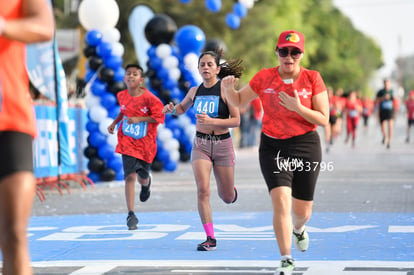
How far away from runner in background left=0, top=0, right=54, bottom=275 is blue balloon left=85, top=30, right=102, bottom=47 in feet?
38.1

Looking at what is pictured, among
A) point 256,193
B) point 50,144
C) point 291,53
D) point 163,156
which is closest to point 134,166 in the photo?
point 291,53

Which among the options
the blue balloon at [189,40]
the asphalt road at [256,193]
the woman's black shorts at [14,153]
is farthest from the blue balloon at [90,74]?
the woman's black shorts at [14,153]

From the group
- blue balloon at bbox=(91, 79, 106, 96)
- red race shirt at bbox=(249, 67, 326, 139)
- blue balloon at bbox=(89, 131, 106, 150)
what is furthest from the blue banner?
red race shirt at bbox=(249, 67, 326, 139)

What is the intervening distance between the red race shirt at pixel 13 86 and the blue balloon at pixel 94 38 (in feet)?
38.1

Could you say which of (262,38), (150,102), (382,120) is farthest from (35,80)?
(262,38)

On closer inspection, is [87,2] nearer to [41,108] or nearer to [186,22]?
[41,108]

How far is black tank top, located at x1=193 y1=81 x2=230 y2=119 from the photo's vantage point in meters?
8.10

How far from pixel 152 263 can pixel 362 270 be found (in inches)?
68.0

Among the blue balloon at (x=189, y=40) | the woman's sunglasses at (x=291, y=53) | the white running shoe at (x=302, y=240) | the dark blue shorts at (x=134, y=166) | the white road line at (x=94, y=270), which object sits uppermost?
the blue balloon at (x=189, y=40)

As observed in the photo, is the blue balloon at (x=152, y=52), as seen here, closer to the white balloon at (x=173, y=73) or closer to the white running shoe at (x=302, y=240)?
the white balloon at (x=173, y=73)

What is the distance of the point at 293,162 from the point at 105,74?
31.4 ft

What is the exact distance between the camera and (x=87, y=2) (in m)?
16.0

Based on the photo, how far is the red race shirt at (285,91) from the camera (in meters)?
6.50

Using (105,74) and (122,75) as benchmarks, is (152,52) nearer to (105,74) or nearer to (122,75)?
(122,75)
